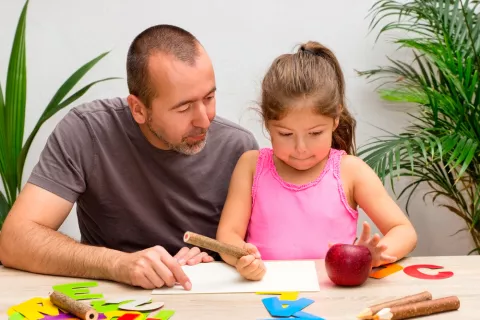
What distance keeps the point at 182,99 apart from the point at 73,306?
775 mm

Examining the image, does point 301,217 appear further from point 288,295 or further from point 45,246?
point 45,246

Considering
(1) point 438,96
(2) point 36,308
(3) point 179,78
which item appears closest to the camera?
(2) point 36,308

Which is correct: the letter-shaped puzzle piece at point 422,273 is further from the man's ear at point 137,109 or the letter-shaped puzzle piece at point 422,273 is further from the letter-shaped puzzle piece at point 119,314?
the man's ear at point 137,109

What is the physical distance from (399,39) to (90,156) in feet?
6.02

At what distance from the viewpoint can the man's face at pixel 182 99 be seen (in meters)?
2.01

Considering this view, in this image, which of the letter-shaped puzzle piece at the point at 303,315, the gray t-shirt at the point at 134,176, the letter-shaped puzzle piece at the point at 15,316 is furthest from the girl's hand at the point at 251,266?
the gray t-shirt at the point at 134,176

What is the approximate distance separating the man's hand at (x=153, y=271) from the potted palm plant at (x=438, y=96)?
1.28 m

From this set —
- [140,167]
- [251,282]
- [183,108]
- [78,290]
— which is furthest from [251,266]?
[140,167]

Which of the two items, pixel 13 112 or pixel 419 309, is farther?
pixel 13 112

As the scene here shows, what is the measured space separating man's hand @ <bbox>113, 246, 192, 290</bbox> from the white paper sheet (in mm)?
19

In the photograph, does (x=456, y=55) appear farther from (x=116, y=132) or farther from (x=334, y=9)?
(x=116, y=132)

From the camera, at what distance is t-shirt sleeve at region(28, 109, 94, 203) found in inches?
81.0

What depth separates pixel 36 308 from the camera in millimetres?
1491

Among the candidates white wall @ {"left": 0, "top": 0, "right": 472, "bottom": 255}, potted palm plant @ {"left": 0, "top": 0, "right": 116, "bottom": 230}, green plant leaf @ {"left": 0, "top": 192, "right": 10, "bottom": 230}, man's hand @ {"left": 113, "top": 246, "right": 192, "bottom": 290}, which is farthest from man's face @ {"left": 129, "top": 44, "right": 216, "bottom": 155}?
white wall @ {"left": 0, "top": 0, "right": 472, "bottom": 255}
